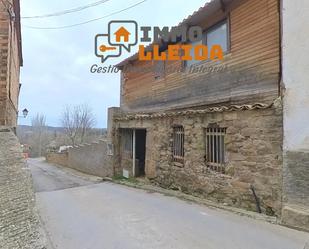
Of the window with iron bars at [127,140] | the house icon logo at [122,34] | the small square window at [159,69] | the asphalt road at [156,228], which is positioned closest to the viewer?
the asphalt road at [156,228]

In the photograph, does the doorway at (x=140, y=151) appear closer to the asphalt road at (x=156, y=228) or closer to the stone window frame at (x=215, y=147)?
the asphalt road at (x=156, y=228)

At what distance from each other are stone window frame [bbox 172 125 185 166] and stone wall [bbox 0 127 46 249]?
6244 millimetres

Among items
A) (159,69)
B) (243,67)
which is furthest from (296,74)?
(159,69)

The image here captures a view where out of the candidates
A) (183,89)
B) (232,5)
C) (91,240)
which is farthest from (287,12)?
(91,240)

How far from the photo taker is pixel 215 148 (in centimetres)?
822

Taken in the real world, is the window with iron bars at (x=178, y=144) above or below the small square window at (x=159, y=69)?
below

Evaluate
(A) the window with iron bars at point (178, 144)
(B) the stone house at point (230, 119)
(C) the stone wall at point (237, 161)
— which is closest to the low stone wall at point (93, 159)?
(B) the stone house at point (230, 119)

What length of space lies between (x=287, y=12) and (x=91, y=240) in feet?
20.5

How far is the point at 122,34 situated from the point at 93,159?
30.1 feet

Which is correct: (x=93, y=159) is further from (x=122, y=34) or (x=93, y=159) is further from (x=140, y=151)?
(x=122, y=34)

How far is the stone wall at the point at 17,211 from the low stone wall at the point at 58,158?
23.2m

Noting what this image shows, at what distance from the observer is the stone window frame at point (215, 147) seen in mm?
7936

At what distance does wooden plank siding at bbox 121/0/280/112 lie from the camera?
6.77 m

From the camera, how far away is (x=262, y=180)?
6.47m
